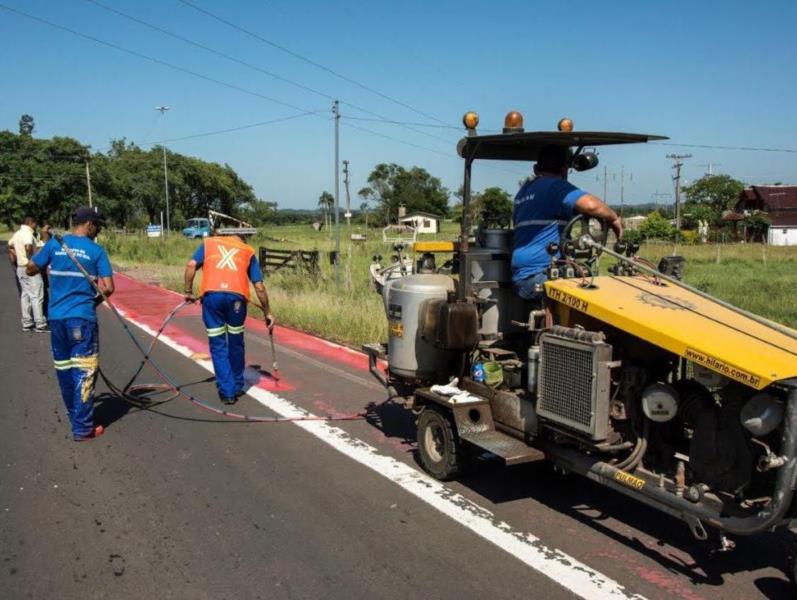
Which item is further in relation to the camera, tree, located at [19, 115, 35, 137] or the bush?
tree, located at [19, 115, 35, 137]

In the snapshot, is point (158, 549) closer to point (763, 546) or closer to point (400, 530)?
point (400, 530)

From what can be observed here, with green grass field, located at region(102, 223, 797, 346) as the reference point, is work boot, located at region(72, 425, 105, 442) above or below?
below

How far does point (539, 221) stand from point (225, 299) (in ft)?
11.7

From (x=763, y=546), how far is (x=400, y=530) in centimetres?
207

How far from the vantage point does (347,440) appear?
584 cm

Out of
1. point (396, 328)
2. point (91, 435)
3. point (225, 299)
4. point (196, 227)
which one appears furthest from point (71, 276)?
point (196, 227)

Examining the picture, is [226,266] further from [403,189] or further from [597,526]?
[403,189]

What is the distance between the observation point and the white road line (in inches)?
138

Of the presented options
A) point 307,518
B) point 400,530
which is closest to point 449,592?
point 400,530

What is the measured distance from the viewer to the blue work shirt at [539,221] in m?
4.68

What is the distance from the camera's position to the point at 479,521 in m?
4.26

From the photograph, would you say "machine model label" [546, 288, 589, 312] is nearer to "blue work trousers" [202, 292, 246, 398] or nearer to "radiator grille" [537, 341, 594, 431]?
"radiator grille" [537, 341, 594, 431]

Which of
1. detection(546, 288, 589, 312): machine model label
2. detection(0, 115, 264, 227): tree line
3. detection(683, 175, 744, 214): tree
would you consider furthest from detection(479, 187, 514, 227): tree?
detection(683, 175, 744, 214): tree

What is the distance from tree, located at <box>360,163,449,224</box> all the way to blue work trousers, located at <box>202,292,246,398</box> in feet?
302
